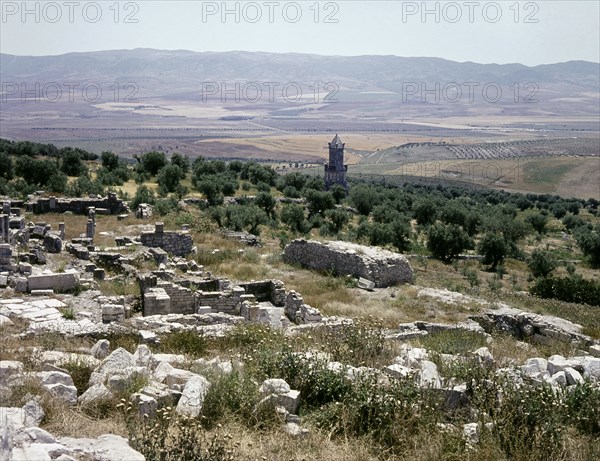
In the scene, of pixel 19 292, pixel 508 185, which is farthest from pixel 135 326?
pixel 508 185

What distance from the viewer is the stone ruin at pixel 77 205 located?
27.9 m

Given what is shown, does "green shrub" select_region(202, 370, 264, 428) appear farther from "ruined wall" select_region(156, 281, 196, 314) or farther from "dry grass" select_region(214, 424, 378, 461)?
"ruined wall" select_region(156, 281, 196, 314)

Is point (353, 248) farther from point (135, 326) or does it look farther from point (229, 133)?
point (229, 133)

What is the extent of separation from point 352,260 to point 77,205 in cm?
1421

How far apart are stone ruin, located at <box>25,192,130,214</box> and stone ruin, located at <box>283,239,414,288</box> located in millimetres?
10092

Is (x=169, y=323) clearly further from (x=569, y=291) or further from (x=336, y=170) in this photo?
(x=336, y=170)

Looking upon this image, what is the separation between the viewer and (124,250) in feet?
68.4

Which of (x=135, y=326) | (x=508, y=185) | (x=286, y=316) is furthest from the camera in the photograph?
(x=508, y=185)

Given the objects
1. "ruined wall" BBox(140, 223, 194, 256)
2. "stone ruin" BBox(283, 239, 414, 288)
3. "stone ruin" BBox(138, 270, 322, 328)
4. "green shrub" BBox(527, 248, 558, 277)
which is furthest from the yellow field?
"stone ruin" BBox(138, 270, 322, 328)

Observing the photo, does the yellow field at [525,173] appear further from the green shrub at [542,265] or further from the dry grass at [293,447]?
the dry grass at [293,447]

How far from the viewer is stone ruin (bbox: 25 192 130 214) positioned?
91.6 feet

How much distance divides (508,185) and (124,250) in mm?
83653

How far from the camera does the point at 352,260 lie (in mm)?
21234

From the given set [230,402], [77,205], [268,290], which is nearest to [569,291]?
[268,290]
